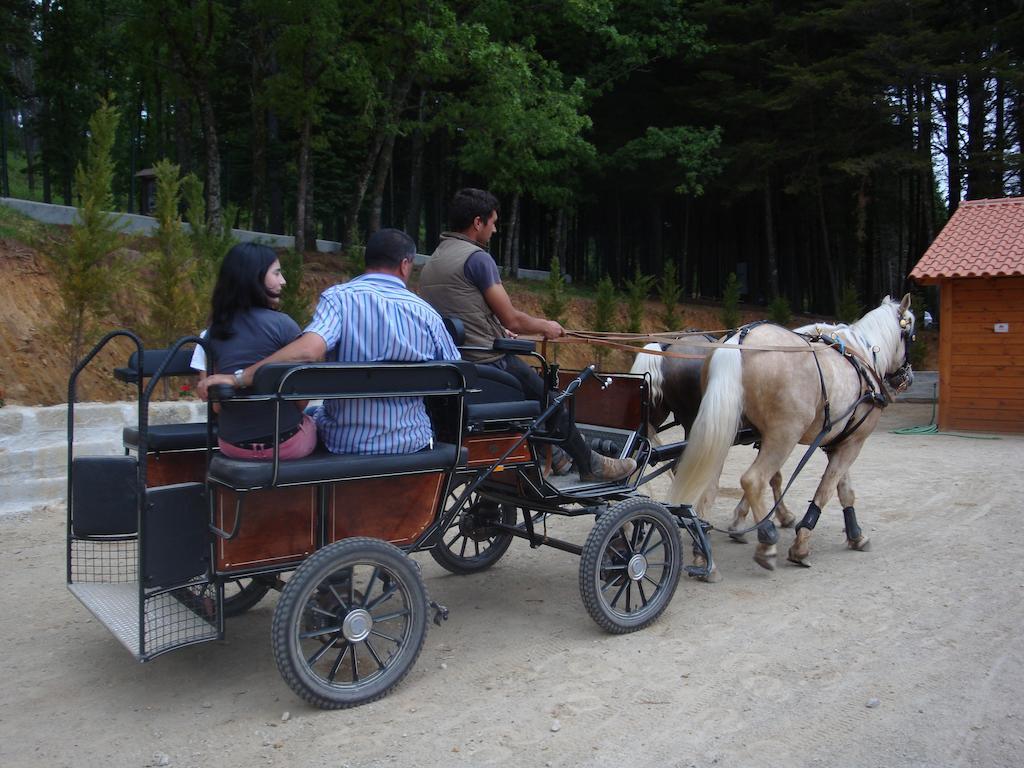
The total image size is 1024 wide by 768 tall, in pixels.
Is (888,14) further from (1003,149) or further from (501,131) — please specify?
(501,131)

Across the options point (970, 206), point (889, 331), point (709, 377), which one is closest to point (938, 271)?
point (970, 206)

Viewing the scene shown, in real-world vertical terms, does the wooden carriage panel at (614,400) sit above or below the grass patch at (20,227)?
below

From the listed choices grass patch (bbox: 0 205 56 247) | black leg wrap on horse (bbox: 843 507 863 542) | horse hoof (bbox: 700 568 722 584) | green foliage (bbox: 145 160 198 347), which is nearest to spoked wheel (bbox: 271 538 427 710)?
horse hoof (bbox: 700 568 722 584)

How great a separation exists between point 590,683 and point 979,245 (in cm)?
1220

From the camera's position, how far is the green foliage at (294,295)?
13.0 meters

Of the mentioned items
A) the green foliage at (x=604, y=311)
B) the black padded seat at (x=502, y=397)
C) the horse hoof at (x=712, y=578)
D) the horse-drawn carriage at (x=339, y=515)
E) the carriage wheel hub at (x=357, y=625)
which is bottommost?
the horse hoof at (x=712, y=578)

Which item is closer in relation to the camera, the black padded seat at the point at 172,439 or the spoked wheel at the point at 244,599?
the black padded seat at the point at 172,439

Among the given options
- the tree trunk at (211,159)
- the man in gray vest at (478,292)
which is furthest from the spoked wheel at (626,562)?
the tree trunk at (211,159)

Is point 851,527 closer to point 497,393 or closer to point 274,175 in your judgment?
point 497,393

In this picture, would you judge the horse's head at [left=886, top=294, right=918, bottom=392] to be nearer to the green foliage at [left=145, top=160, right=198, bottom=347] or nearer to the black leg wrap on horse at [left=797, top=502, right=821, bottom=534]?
the black leg wrap on horse at [left=797, top=502, right=821, bottom=534]

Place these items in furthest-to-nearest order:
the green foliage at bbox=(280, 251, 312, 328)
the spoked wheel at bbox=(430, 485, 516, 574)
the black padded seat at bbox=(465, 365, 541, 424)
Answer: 1. the green foliage at bbox=(280, 251, 312, 328)
2. the spoked wheel at bbox=(430, 485, 516, 574)
3. the black padded seat at bbox=(465, 365, 541, 424)

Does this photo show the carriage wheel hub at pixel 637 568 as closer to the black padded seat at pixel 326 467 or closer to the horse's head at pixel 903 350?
the black padded seat at pixel 326 467

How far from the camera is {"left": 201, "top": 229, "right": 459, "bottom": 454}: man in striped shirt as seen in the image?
3.71 meters

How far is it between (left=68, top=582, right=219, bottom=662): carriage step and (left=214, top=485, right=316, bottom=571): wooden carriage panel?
32cm
